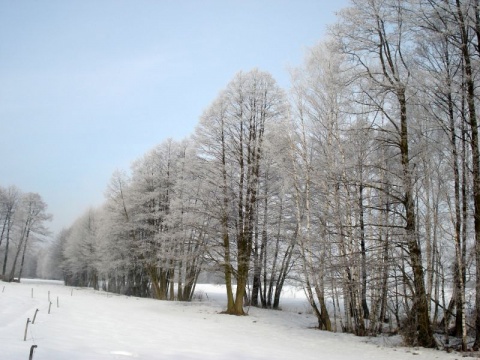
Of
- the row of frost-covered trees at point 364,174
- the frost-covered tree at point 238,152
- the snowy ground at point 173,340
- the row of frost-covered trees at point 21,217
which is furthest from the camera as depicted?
the row of frost-covered trees at point 21,217

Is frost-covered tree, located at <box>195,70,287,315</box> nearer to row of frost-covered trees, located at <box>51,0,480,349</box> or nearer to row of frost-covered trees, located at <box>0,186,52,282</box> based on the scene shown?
row of frost-covered trees, located at <box>51,0,480,349</box>

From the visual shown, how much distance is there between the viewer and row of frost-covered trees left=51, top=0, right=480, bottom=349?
10.7 metres

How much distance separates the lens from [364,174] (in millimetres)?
14477

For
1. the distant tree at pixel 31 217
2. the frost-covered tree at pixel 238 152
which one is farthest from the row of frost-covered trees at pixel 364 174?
the distant tree at pixel 31 217

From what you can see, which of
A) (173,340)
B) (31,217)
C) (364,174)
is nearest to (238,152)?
(364,174)

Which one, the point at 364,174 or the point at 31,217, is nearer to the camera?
the point at 364,174

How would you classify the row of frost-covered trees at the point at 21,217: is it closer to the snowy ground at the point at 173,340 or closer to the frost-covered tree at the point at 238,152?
the snowy ground at the point at 173,340

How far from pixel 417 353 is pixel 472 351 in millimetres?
1382

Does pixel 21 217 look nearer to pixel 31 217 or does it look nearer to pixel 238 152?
pixel 31 217

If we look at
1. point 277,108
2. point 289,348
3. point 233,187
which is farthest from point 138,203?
point 289,348

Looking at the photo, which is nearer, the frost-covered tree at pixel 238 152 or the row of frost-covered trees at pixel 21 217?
the frost-covered tree at pixel 238 152

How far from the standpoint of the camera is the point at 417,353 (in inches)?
394

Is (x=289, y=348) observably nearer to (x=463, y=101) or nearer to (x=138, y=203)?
(x=463, y=101)

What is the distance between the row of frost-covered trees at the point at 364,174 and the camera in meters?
10.7
